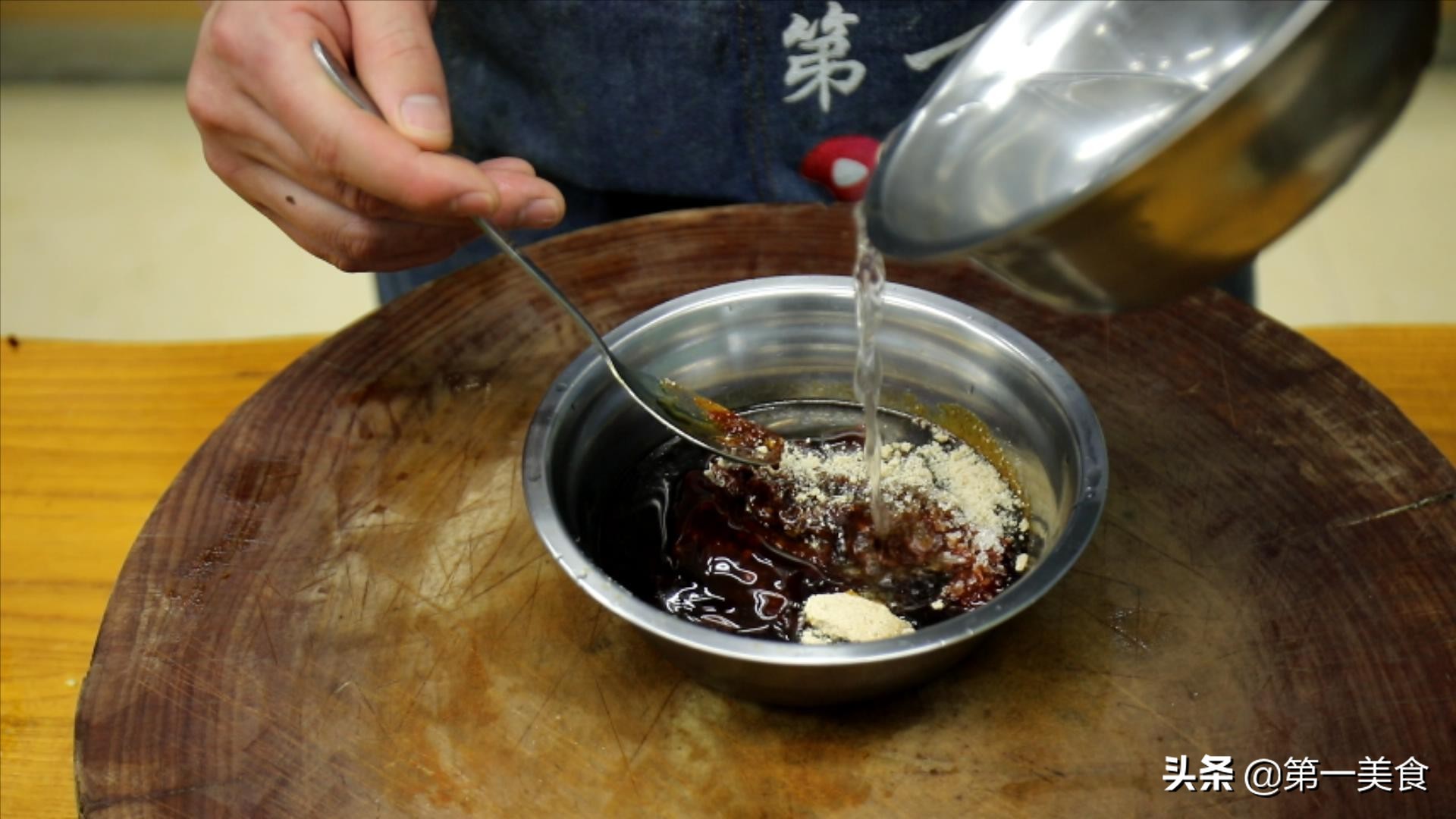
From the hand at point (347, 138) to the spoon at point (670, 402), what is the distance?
0.02 m

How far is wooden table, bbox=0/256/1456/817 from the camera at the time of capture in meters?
1.39

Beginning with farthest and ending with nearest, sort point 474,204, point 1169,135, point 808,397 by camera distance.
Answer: point 808,397 < point 474,204 < point 1169,135

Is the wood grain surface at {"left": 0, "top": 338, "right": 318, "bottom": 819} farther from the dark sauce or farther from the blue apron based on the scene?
the dark sauce

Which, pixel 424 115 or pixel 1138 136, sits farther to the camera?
pixel 424 115

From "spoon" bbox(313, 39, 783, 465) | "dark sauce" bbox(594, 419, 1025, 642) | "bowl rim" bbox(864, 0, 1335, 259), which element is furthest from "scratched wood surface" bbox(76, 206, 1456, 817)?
"bowl rim" bbox(864, 0, 1335, 259)

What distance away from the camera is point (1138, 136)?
2.84ft

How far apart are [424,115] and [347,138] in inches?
2.8

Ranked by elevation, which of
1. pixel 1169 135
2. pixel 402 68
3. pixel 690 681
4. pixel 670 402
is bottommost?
pixel 690 681

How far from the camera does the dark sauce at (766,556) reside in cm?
107

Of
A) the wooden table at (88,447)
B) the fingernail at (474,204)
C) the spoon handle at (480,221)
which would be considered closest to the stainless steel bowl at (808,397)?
the spoon handle at (480,221)

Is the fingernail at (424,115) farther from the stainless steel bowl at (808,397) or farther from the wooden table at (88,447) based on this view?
the wooden table at (88,447)

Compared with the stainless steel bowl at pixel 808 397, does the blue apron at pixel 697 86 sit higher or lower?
higher

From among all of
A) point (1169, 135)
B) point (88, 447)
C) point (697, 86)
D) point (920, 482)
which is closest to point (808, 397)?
point (920, 482)

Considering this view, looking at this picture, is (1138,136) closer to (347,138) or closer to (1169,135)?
(1169,135)
